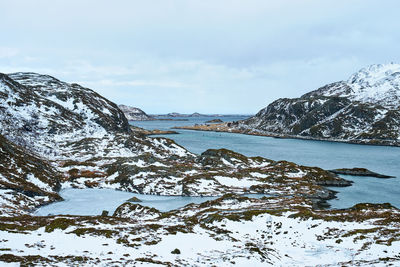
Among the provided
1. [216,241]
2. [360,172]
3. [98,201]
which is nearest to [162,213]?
[216,241]

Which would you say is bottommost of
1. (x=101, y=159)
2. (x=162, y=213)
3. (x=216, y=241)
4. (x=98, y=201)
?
(x=98, y=201)

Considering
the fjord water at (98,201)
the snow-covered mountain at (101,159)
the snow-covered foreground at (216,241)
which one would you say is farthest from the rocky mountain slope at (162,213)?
the fjord water at (98,201)

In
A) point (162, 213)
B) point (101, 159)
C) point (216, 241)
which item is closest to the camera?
point (216, 241)

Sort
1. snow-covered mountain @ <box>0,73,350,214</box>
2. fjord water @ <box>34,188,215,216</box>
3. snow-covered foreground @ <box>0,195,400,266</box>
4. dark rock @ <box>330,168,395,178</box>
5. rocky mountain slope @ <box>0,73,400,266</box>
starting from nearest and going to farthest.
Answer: snow-covered foreground @ <box>0,195,400,266</box>, rocky mountain slope @ <box>0,73,400,266</box>, fjord water @ <box>34,188,215,216</box>, snow-covered mountain @ <box>0,73,350,214</box>, dark rock @ <box>330,168,395,178</box>

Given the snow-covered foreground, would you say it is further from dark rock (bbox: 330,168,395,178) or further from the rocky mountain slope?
dark rock (bbox: 330,168,395,178)

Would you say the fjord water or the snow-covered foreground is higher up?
the snow-covered foreground

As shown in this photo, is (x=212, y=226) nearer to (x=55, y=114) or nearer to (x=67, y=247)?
(x=67, y=247)

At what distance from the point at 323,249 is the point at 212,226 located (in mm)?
16264

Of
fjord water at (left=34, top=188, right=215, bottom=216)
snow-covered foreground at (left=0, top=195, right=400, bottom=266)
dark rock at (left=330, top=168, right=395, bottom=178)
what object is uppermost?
snow-covered foreground at (left=0, top=195, right=400, bottom=266)

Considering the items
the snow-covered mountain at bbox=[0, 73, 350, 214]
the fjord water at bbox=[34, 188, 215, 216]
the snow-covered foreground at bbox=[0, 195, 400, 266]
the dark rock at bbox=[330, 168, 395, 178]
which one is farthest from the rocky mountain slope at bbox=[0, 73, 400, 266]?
the dark rock at bbox=[330, 168, 395, 178]

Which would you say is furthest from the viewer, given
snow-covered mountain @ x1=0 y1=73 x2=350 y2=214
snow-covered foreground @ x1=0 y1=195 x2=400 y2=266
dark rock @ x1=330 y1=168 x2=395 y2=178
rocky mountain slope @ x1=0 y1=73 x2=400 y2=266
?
dark rock @ x1=330 y1=168 x2=395 y2=178

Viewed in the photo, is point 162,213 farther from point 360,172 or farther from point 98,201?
point 360,172

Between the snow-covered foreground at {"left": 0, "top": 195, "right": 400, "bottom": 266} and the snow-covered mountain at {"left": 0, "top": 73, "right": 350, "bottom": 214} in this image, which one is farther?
the snow-covered mountain at {"left": 0, "top": 73, "right": 350, "bottom": 214}

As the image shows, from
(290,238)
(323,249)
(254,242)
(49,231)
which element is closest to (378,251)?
(323,249)
